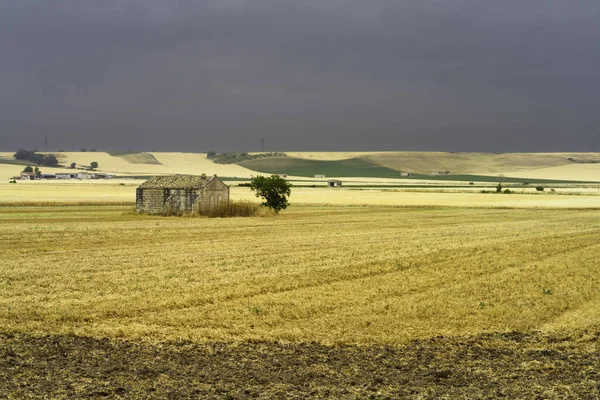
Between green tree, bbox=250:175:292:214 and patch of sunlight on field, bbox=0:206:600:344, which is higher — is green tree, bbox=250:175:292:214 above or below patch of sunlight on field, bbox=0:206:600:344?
above

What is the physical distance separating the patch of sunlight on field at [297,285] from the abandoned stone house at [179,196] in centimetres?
2330

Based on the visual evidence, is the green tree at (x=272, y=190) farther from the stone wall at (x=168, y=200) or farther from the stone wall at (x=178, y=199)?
the stone wall at (x=168, y=200)

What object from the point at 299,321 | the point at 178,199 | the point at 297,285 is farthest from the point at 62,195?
the point at 299,321

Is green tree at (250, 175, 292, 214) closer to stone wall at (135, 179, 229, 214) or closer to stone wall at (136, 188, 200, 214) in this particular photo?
stone wall at (135, 179, 229, 214)

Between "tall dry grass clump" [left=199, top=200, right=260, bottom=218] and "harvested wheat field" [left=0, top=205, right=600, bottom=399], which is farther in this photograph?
"tall dry grass clump" [left=199, top=200, right=260, bottom=218]

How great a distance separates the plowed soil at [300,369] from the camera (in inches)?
476

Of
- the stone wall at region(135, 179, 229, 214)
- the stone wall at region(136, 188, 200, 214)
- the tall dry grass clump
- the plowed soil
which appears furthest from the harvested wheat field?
the stone wall at region(136, 188, 200, 214)

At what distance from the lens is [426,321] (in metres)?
17.5

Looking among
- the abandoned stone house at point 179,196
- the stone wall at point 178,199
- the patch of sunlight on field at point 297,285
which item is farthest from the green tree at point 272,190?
the patch of sunlight on field at point 297,285

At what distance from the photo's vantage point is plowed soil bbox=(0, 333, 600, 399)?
12094 millimetres

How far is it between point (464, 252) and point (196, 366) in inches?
773

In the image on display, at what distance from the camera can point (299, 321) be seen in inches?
686

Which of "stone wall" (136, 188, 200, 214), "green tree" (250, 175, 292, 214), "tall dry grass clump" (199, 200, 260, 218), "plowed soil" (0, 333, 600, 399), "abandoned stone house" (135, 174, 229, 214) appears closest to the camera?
"plowed soil" (0, 333, 600, 399)

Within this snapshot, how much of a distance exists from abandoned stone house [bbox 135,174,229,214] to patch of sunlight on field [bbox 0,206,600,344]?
23300mm
